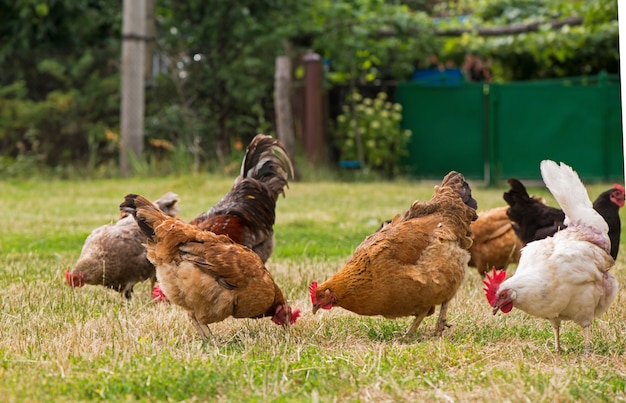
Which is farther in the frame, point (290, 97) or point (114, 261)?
point (290, 97)

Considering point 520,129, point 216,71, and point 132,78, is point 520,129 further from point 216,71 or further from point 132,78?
point 132,78

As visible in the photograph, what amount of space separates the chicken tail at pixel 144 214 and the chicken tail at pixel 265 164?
1.83m

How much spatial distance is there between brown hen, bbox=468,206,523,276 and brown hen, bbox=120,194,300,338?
2489 mm

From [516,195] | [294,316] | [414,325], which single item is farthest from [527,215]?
[294,316]

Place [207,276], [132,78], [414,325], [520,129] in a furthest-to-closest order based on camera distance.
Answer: [520,129] → [132,78] → [414,325] → [207,276]

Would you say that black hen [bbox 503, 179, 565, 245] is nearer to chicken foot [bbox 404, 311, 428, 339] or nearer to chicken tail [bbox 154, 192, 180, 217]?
chicken foot [bbox 404, 311, 428, 339]

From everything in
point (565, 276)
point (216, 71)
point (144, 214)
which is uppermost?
point (216, 71)

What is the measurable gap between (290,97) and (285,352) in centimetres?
1305

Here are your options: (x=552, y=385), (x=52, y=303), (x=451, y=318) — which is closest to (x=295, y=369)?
(x=552, y=385)

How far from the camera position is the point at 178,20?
1812 centimetres

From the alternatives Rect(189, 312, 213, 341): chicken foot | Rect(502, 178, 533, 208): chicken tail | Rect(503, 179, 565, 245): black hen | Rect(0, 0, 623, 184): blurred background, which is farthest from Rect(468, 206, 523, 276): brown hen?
Rect(0, 0, 623, 184): blurred background

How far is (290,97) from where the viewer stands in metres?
17.5

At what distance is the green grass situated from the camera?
3971mm

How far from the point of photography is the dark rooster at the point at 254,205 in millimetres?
6551
